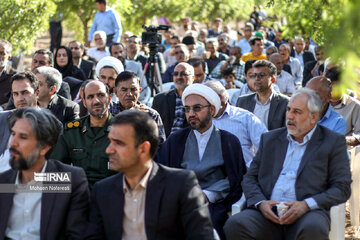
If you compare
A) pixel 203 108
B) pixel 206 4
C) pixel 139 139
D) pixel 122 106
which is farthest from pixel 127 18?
pixel 139 139

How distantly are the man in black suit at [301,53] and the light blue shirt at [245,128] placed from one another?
885 cm

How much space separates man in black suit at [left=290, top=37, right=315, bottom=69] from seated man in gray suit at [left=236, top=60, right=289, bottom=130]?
295 inches

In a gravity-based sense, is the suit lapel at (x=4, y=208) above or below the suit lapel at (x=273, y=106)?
below

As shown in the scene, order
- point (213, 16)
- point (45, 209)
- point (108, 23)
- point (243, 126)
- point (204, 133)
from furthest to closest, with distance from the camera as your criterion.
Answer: point (213, 16) < point (108, 23) < point (243, 126) < point (204, 133) < point (45, 209)

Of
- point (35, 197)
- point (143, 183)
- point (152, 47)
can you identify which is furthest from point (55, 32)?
point (143, 183)

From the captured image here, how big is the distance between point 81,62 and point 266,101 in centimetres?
442

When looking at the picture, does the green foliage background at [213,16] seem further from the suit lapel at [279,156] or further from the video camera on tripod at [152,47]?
the video camera on tripod at [152,47]

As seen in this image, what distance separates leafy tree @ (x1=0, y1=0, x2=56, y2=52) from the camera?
10.8 m

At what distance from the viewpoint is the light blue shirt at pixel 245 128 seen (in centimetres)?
580

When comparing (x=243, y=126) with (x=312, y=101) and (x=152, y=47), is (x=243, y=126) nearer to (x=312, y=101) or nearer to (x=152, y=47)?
(x=312, y=101)

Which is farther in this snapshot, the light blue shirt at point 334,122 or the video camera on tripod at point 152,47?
the video camera on tripod at point 152,47

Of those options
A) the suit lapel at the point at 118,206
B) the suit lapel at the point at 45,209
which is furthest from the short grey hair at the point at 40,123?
the suit lapel at the point at 118,206

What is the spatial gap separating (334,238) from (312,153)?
0.67 metres

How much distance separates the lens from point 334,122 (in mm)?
5699
